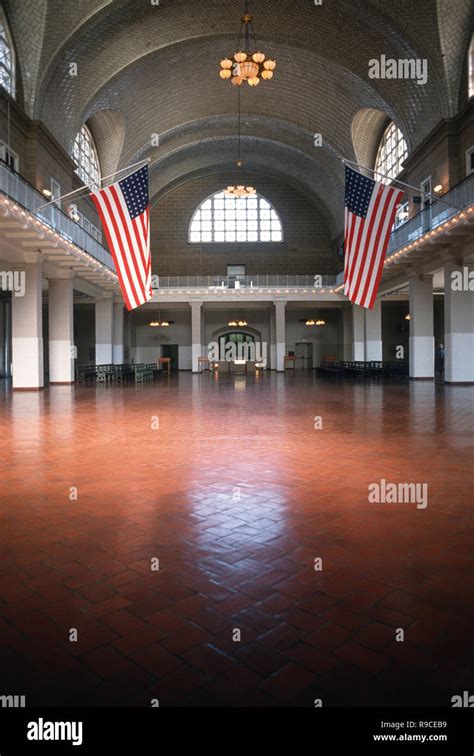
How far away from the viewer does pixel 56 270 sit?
2062 cm

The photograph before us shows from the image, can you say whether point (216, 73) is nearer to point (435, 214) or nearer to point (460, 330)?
point (435, 214)

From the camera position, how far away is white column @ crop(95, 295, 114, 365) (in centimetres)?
2803

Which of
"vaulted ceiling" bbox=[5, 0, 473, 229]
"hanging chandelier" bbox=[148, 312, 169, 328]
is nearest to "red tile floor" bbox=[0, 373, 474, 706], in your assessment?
"vaulted ceiling" bbox=[5, 0, 473, 229]

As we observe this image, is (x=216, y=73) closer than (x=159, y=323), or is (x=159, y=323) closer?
(x=216, y=73)

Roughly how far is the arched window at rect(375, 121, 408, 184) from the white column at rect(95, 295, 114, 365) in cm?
1509

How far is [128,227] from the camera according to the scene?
10.5 meters

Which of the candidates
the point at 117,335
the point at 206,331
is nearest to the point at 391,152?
the point at 117,335

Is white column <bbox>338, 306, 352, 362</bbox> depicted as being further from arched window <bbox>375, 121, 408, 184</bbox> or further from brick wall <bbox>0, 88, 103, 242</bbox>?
brick wall <bbox>0, 88, 103, 242</bbox>

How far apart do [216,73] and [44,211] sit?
12.7 metres

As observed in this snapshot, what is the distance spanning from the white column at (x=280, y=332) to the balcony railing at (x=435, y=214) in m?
10.9

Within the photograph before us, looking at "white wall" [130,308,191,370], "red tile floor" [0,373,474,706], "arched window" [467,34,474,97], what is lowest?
"red tile floor" [0,373,474,706]

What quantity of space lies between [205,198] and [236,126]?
289 inches

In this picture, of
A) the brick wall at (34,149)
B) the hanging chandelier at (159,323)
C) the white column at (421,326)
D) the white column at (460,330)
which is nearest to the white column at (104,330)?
the hanging chandelier at (159,323)

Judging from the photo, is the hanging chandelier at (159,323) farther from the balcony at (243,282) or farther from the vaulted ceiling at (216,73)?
the vaulted ceiling at (216,73)
